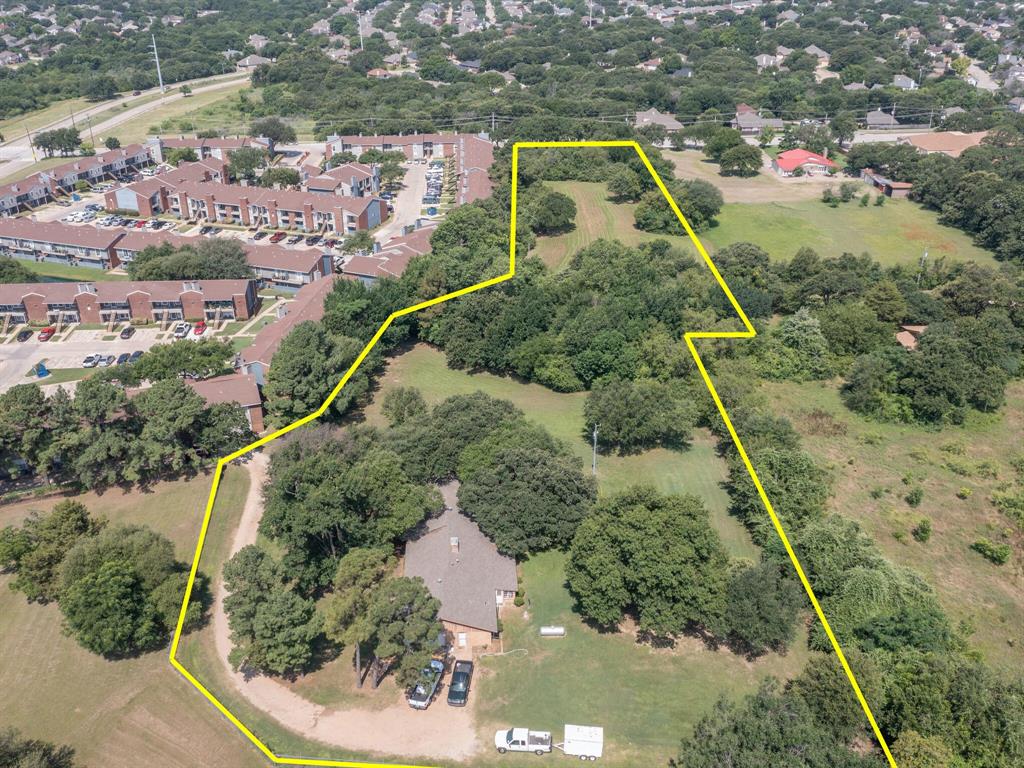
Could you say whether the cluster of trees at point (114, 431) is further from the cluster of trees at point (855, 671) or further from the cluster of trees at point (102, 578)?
the cluster of trees at point (855, 671)

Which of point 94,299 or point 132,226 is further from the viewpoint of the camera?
point 132,226

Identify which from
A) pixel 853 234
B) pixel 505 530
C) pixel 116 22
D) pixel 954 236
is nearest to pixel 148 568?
pixel 505 530

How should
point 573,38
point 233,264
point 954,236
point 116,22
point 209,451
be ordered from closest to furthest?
1. point 209,451
2. point 233,264
3. point 954,236
4. point 573,38
5. point 116,22

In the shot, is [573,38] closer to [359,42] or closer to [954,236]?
[359,42]

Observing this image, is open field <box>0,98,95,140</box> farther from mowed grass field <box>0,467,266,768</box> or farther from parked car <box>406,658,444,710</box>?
parked car <box>406,658,444,710</box>

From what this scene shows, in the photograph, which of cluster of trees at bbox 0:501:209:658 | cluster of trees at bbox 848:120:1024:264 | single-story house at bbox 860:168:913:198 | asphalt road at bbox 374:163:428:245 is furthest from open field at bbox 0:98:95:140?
single-story house at bbox 860:168:913:198

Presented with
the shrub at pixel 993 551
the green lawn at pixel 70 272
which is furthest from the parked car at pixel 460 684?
the green lawn at pixel 70 272
